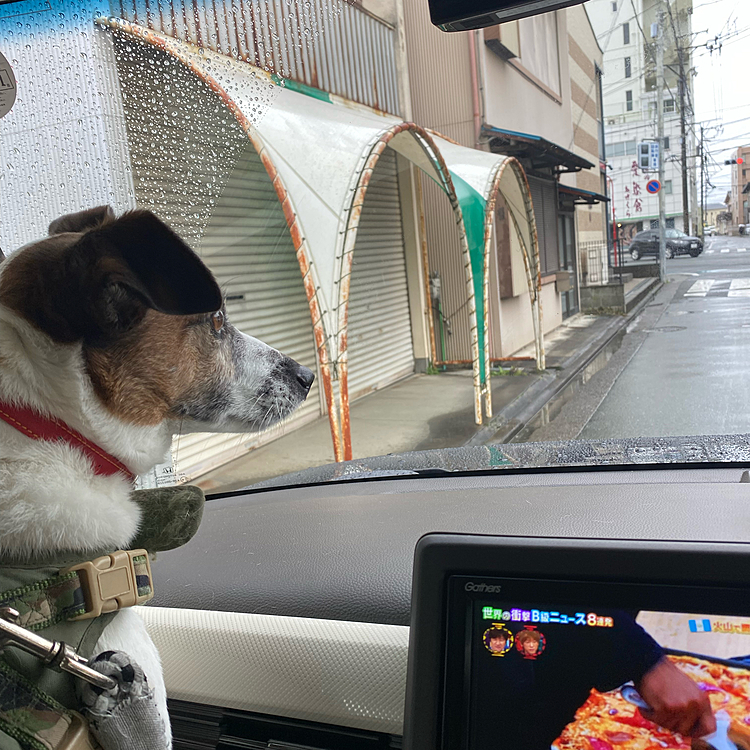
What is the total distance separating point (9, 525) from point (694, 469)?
196cm

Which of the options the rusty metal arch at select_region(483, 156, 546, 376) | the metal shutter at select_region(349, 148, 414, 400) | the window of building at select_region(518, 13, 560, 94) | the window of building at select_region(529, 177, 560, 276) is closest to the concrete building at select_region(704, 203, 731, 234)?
the rusty metal arch at select_region(483, 156, 546, 376)

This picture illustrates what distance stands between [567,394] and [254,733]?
5.59 metres

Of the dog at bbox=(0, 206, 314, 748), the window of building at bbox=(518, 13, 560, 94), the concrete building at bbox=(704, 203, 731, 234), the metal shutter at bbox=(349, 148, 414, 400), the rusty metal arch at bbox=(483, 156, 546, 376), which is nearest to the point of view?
the dog at bbox=(0, 206, 314, 748)

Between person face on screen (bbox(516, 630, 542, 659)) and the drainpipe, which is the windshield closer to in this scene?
the drainpipe

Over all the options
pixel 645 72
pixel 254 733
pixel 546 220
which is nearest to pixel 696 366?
pixel 645 72

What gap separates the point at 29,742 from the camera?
1105 millimetres

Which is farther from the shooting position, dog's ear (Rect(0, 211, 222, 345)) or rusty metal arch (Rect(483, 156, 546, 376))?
rusty metal arch (Rect(483, 156, 546, 376))

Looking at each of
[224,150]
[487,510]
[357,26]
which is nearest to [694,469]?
[487,510]

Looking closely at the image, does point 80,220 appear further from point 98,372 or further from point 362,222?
point 362,222

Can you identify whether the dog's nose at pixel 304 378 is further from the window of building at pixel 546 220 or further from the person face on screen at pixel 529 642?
the window of building at pixel 546 220

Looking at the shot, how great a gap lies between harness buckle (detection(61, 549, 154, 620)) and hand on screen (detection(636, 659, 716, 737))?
906 millimetres

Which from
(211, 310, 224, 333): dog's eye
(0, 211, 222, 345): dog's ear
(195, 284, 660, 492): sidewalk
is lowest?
(195, 284, 660, 492): sidewalk

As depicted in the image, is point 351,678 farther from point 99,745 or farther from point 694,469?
point 694,469

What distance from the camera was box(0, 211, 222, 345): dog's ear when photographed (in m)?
1.24
